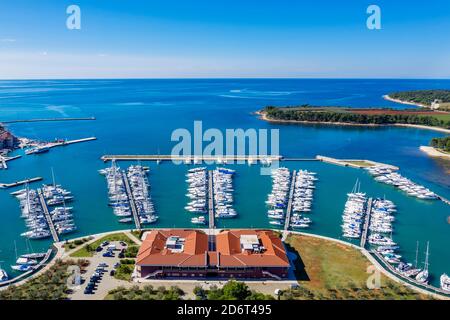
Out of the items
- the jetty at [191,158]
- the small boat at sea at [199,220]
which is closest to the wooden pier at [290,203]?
the small boat at sea at [199,220]

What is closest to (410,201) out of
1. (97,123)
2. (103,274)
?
(103,274)

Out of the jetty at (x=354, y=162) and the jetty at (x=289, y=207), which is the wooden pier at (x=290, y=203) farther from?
the jetty at (x=354, y=162)

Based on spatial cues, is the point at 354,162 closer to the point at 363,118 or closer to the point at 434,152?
the point at 434,152

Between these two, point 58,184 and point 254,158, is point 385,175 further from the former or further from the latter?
point 58,184

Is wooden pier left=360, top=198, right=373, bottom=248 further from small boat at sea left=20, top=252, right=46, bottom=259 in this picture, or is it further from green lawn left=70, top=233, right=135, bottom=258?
small boat at sea left=20, top=252, right=46, bottom=259

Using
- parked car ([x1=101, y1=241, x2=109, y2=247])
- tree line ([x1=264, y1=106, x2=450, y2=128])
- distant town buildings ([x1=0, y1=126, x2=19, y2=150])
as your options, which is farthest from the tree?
tree line ([x1=264, y1=106, x2=450, y2=128])
